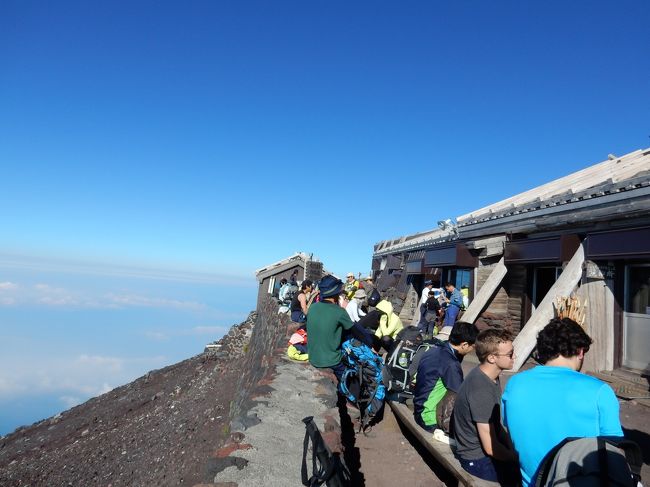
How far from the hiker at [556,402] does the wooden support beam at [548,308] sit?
4.21 meters

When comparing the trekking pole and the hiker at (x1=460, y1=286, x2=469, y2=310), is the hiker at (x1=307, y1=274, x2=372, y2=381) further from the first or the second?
the hiker at (x1=460, y1=286, x2=469, y2=310)

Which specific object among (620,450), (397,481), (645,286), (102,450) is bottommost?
(102,450)

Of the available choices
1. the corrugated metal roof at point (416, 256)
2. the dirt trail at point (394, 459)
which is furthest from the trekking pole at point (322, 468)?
the corrugated metal roof at point (416, 256)

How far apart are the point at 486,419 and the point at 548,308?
3.97 meters

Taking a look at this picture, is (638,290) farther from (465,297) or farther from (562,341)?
(562,341)

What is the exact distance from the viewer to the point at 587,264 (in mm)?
6430

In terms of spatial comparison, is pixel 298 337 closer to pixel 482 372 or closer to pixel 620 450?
pixel 482 372

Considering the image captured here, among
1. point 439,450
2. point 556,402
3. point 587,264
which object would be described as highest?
point 587,264

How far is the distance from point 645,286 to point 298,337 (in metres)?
5.05

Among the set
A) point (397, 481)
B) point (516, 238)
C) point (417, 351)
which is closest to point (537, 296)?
point (516, 238)

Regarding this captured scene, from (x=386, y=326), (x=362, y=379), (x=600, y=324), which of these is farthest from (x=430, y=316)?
(x=362, y=379)

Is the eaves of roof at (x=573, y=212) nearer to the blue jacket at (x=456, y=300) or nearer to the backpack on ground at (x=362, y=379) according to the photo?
the blue jacket at (x=456, y=300)

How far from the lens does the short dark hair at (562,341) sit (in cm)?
260

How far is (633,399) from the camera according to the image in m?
5.45
